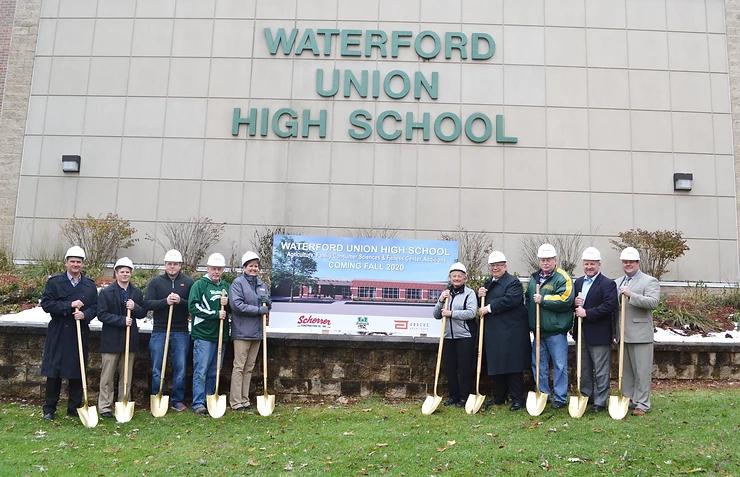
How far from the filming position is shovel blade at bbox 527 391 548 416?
269 inches

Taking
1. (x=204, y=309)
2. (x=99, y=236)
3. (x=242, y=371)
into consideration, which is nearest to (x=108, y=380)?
(x=204, y=309)

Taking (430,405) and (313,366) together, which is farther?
(313,366)

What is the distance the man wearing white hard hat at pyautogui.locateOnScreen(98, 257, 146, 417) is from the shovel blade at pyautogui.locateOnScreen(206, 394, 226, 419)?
0.99 m

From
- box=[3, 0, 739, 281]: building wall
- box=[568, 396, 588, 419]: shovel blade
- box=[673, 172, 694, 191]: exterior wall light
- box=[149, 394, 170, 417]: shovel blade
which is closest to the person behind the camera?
box=[568, 396, 588, 419]: shovel blade

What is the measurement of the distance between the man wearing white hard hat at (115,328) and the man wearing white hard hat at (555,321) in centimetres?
482

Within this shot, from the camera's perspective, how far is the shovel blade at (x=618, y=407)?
6.45 meters

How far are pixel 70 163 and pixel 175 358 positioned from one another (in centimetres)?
865

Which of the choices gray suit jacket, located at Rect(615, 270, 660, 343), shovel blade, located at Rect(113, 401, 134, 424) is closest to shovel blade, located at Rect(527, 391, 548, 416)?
gray suit jacket, located at Rect(615, 270, 660, 343)

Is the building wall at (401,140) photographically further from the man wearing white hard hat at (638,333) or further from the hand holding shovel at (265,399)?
the man wearing white hard hat at (638,333)

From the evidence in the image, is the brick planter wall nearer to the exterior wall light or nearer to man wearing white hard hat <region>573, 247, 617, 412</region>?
man wearing white hard hat <region>573, 247, 617, 412</region>

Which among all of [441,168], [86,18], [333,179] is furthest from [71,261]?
[86,18]

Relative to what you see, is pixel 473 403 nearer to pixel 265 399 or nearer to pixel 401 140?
pixel 265 399

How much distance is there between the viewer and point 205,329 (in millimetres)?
7461

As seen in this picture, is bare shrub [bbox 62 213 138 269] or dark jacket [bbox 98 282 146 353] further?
bare shrub [bbox 62 213 138 269]
